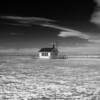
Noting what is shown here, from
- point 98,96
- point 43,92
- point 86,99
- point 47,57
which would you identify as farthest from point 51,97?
point 47,57

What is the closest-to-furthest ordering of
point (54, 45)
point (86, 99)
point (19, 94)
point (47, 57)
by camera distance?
→ 1. point (86, 99)
2. point (19, 94)
3. point (47, 57)
4. point (54, 45)

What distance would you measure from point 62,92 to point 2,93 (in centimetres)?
341

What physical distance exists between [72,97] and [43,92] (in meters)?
1.79

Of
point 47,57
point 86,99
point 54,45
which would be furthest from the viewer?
point 54,45

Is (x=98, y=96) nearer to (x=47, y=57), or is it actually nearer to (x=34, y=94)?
(x=34, y=94)

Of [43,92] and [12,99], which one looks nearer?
[12,99]

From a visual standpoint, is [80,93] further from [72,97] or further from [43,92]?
[43,92]

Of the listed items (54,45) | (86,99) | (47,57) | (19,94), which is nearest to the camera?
(86,99)

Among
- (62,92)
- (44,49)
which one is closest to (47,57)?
(44,49)

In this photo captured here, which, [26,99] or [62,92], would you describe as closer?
[26,99]

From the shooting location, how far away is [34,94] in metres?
8.26

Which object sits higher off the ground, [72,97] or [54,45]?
[54,45]

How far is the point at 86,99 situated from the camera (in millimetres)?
7336

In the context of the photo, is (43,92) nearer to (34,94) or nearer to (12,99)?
(34,94)
